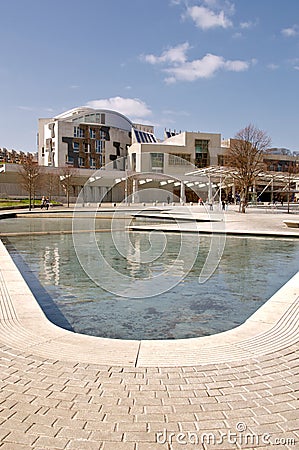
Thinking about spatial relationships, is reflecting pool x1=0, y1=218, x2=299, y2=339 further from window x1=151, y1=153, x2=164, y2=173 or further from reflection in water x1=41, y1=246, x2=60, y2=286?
window x1=151, y1=153, x2=164, y2=173

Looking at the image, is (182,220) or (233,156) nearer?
(182,220)

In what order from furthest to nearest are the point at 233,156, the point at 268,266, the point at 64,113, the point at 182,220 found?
the point at 64,113 < the point at 233,156 < the point at 182,220 < the point at 268,266

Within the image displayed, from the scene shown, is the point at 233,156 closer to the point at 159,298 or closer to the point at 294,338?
the point at 159,298

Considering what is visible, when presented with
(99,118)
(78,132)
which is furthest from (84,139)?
(99,118)

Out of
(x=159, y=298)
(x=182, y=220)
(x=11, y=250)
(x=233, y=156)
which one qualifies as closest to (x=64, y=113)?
(x=233, y=156)

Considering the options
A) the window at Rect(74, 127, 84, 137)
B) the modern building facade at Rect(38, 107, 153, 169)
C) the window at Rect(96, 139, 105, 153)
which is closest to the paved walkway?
the modern building facade at Rect(38, 107, 153, 169)

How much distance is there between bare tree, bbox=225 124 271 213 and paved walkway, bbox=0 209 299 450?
34.7m

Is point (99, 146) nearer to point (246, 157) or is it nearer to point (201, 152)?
point (201, 152)

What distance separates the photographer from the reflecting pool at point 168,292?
6457 millimetres

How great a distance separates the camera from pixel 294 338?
514 centimetres

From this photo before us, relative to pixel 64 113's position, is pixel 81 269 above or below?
below

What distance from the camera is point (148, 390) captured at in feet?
12.2

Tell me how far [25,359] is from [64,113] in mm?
105000

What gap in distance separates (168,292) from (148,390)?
5.04 meters
